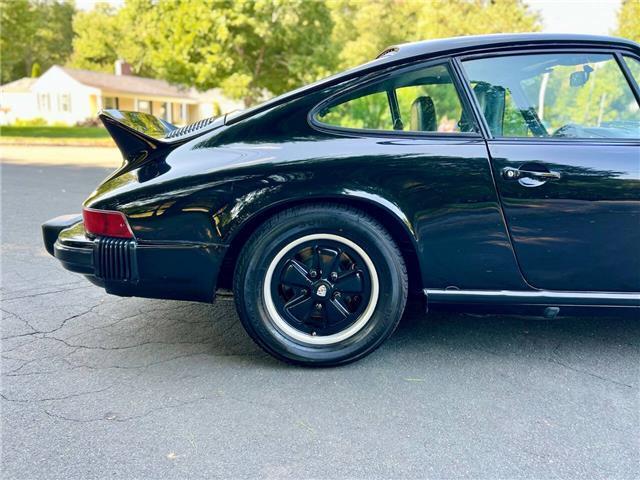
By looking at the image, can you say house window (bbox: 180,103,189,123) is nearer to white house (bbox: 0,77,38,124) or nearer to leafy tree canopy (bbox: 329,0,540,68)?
white house (bbox: 0,77,38,124)

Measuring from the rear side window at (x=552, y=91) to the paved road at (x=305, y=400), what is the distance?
1.19 metres

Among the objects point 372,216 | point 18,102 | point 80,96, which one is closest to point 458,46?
point 372,216

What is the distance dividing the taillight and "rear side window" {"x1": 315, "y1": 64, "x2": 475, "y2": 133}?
3.51ft

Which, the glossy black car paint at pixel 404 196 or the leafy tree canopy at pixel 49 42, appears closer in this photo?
the glossy black car paint at pixel 404 196

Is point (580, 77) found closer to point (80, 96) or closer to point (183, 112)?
point (80, 96)

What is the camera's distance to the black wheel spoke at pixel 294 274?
2.48m

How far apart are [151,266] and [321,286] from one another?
84cm

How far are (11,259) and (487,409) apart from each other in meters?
3.98

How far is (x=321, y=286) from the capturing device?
250 centimetres

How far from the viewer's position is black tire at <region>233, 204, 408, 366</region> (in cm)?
242

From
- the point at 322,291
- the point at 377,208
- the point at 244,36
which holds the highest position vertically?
the point at 244,36

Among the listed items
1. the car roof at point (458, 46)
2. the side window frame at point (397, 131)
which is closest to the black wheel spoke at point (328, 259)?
the side window frame at point (397, 131)

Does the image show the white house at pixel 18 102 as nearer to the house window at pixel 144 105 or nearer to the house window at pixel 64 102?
the house window at pixel 64 102

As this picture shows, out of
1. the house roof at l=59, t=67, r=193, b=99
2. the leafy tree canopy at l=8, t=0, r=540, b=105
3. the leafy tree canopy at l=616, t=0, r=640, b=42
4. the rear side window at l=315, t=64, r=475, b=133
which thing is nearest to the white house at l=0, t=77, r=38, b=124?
the house roof at l=59, t=67, r=193, b=99
